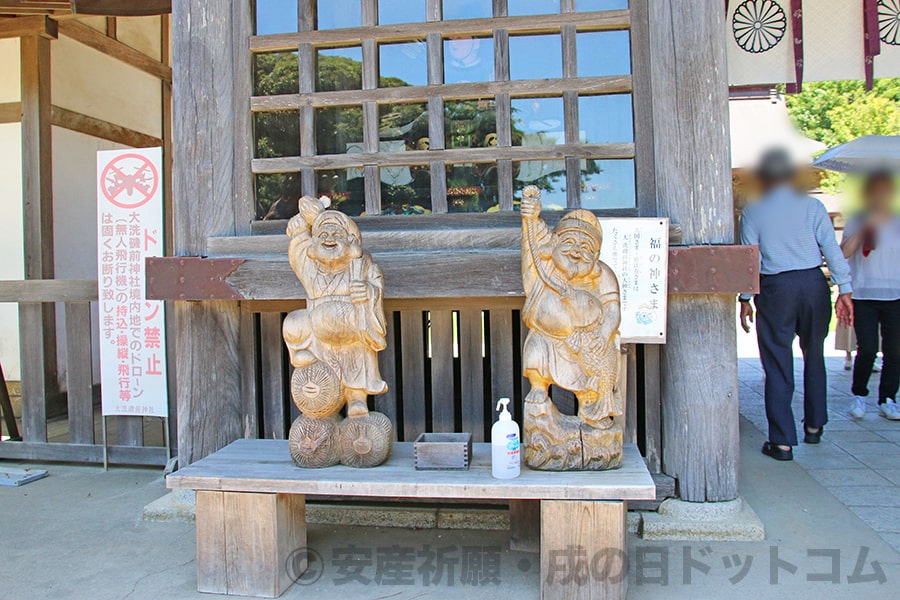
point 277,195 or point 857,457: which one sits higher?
point 277,195

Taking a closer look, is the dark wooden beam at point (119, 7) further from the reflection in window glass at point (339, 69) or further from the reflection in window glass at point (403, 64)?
the reflection in window glass at point (403, 64)

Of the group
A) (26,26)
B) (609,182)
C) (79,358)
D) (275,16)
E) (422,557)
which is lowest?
(422,557)

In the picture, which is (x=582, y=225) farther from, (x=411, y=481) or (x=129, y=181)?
(x=129, y=181)

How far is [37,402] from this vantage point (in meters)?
5.30

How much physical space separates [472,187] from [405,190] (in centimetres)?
40

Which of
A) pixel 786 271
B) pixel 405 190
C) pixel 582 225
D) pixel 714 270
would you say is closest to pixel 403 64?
pixel 405 190

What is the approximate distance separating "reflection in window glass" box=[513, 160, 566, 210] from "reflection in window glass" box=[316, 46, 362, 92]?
108cm

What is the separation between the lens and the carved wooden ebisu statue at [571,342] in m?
3.17

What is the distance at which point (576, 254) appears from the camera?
3.16 metres

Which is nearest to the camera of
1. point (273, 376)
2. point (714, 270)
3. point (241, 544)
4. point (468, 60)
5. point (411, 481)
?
point (411, 481)

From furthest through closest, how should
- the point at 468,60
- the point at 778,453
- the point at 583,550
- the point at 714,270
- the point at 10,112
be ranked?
the point at 10,112
the point at 778,453
the point at 468,60
the point at 714,270
the point at 583,550

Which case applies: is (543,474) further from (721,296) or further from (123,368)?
(123,368)

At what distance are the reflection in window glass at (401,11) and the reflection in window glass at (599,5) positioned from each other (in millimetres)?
882

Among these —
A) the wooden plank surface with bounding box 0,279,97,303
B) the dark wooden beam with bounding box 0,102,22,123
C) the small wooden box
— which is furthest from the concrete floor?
the dark wooden beam with bounding box 0,102,22,123
